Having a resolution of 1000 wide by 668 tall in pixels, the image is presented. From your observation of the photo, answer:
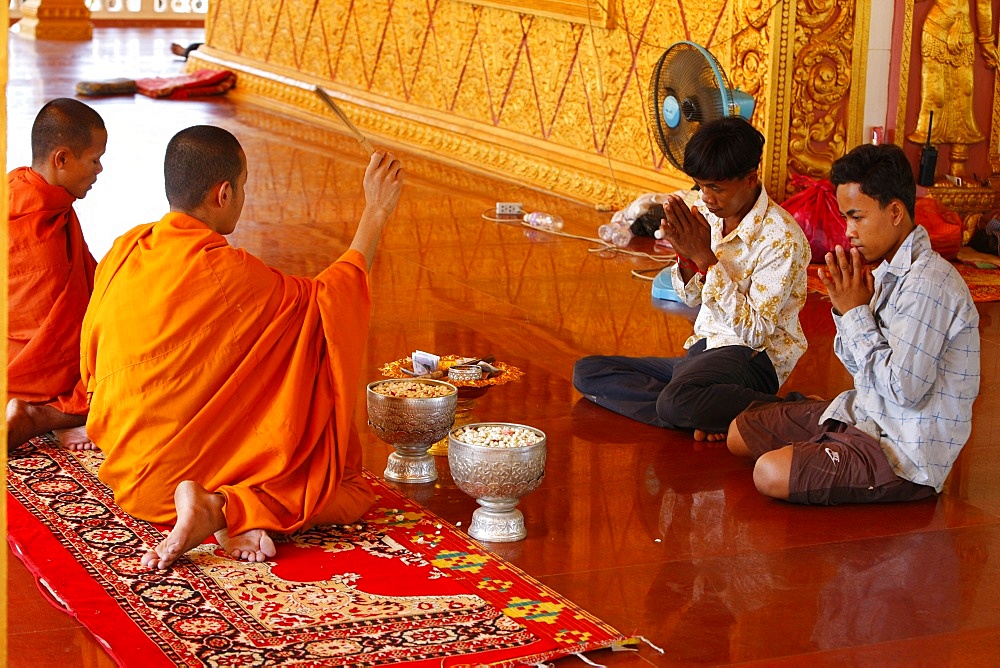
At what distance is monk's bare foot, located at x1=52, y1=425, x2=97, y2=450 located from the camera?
157 inches

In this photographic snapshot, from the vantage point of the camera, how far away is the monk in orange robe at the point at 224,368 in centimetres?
330

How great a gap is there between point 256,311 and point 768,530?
1435 mm

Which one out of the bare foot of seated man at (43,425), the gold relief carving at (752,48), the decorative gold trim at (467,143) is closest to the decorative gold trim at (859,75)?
the gold relief carving at (752,48)

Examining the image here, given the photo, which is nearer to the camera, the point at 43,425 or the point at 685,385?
the point at 43,425

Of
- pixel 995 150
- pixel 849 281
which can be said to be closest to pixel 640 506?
pixel 849 281

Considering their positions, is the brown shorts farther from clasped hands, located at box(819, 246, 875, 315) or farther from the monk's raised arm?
the monk's raised arm

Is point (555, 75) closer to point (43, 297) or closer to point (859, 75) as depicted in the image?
point (859, 75)

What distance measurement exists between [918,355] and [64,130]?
99.5 inches

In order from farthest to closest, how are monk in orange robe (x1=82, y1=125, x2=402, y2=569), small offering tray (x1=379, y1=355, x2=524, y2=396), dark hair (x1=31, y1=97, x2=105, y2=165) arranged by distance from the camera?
small offering tray (x1=379, y1=355, x2=524, y2=396) < dark hair (x1=31, y1=97, x2=105, y2=165) < monk in orange robe (x1=82, y1=125, x2=402, y2=569)

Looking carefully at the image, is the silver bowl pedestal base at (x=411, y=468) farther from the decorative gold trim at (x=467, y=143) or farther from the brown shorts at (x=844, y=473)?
the decorative gold trim at (x=467, y=143)

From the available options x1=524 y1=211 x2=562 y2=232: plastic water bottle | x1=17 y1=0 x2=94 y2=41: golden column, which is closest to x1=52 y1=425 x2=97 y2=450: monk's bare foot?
x1=524 y1=211 x2=562 y2=232: plastic water bottle

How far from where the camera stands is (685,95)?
542cm

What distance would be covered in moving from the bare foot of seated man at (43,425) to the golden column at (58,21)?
1474cm

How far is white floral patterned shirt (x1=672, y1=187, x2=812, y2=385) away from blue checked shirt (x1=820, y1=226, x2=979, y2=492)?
1.76ft
